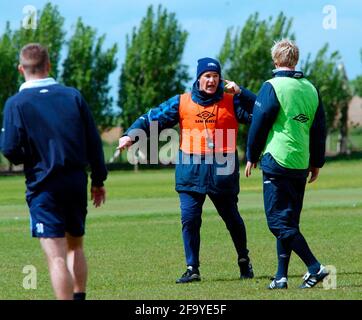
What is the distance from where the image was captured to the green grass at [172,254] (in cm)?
1055

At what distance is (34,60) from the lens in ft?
27.4

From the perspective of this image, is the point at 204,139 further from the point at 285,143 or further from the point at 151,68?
the point at 151,68

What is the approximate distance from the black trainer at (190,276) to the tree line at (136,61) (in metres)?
60.6

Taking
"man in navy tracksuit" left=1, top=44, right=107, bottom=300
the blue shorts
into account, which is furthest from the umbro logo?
the blue shorts

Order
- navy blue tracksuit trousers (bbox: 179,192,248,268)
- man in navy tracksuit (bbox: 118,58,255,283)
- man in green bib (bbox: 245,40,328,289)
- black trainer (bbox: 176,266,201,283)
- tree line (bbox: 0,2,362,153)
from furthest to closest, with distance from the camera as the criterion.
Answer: tree line (bbox: 0,2,362,153), navy blue tracksuit trousers (bbox: 179,192,248,268), man in navy tracksuit (bbox: 118,58,255,283), black trainer (bbox: 176,266,201,283), man in green bib (bbox: 245,40,328,289)

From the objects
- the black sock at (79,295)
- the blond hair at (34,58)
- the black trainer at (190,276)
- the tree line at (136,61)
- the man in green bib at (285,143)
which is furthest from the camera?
the tree line at (136,61)

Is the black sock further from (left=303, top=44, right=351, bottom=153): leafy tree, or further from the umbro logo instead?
(left=303, top=44, right=351, bottom=153): leafy tree

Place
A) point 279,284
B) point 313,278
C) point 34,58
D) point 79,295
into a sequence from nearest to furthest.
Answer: point 34,58
point 79,295
point 313,278
point 279,284

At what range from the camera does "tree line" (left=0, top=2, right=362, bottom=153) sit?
243ft

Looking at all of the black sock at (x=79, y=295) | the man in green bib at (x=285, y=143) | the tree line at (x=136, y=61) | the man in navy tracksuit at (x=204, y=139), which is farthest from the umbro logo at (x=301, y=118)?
the tree line at (x=136, y=61)

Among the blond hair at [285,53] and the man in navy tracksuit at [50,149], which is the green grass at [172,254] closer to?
the man in navy tracksuit at [50,149]

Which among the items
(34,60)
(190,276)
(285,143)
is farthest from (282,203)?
(34,60)

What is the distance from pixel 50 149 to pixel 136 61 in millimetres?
70237
